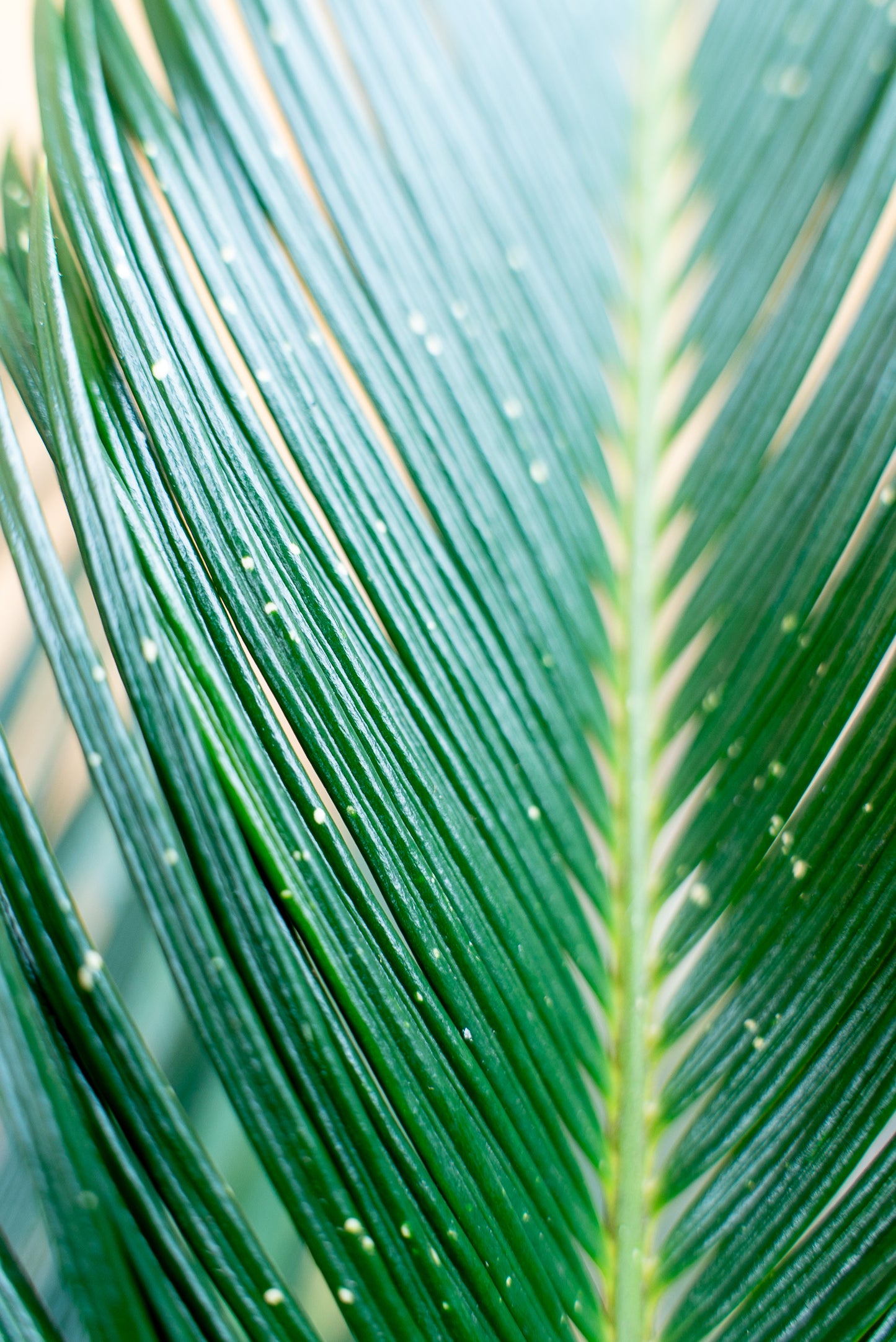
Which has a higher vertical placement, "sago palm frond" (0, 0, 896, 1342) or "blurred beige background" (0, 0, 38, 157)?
"blurred beige background" (0, 0, 38, 157)

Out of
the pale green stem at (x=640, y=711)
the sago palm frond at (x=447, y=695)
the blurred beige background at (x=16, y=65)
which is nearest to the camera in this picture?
the sago palm frond at (x=447, y=695)

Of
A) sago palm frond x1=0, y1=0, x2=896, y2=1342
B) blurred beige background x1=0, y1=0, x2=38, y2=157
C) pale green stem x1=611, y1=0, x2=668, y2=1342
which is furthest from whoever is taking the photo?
blurred beige background x1=0, y1=0, x2=38, y2=157

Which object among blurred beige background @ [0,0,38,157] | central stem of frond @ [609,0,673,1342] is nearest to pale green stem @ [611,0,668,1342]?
central stem of frond @ [609,0,673,1342]

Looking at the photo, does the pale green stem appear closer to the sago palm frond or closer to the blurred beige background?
the sago palm frond

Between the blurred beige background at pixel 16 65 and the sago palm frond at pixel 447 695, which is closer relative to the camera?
the sago palm frond at pixel 447 695

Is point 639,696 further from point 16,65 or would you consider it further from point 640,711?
point 16,65

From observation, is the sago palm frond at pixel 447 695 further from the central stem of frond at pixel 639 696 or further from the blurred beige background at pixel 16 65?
the blurred beige background at pixel 16 65

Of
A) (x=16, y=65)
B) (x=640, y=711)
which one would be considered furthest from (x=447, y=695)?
(x=16, y=65)

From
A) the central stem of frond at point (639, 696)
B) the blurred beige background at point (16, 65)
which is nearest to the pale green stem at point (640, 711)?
the central stem of frond at point (639, 696)
